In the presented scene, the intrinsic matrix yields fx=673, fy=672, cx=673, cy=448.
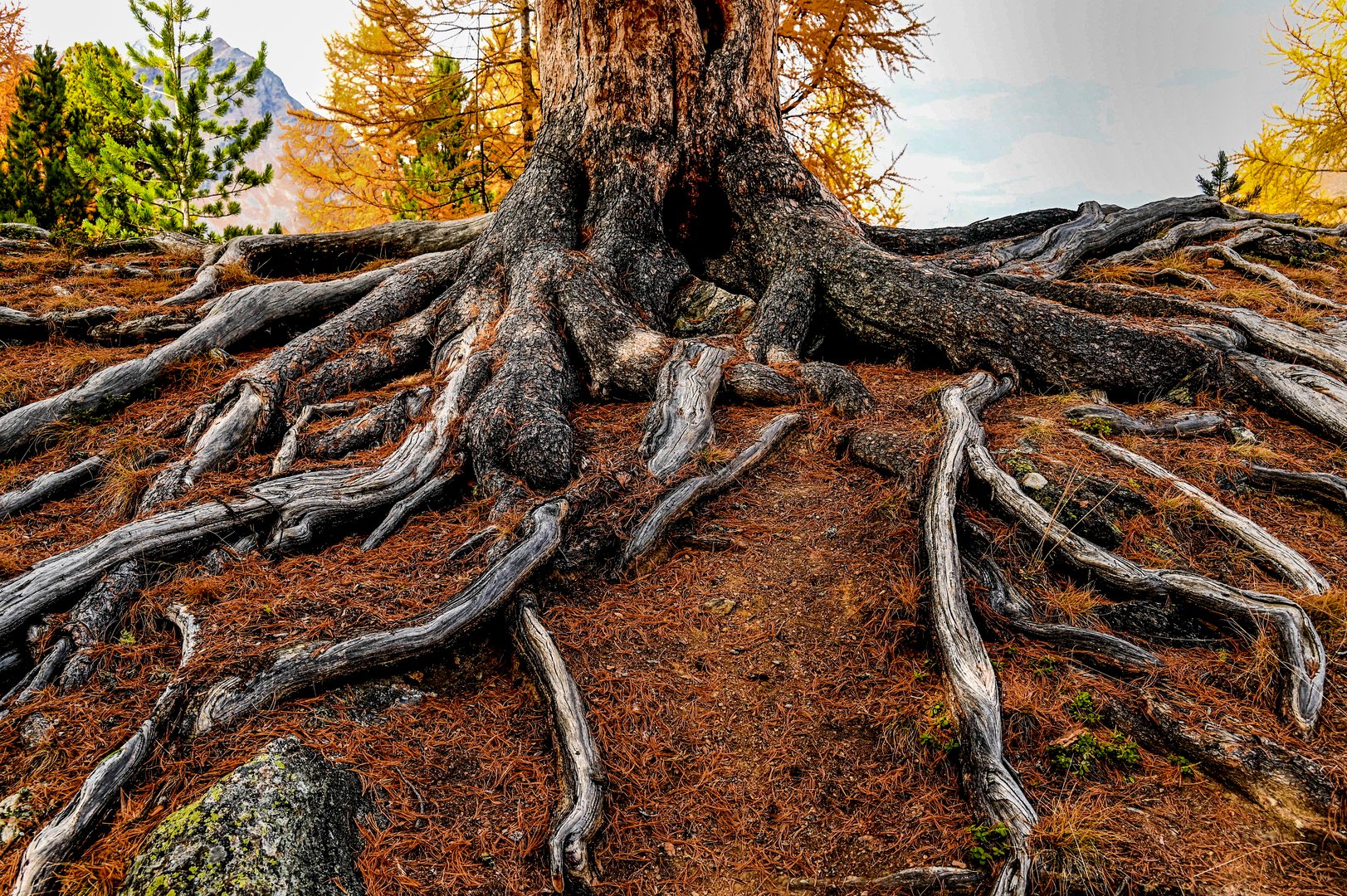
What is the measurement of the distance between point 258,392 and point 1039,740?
576 centimetres

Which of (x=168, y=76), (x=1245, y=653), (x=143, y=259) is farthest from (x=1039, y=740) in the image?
(x=168, y=76)

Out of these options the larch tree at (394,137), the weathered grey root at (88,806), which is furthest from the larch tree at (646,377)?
the larch tree at (394,137)

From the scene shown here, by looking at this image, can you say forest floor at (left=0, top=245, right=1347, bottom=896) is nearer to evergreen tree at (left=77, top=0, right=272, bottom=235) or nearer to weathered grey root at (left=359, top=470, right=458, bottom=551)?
weathered grey root at (left=359, top=470, right=458, bottom=551)

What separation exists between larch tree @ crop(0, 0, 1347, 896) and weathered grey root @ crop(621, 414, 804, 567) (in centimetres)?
2

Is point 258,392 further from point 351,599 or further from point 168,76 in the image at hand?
point 168,76

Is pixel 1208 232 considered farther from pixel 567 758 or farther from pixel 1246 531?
pixel 567 758

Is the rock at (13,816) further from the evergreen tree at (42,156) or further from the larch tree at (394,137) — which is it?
the evergreen tree at (42,156)

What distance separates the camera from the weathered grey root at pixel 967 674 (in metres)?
2.55

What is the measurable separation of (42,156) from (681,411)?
14625 millimetres

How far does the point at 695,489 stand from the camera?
455 cm

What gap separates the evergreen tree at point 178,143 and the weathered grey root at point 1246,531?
12.6 meters

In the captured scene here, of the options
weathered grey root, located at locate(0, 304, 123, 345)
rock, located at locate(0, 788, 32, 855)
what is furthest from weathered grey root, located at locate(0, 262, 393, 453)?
rock, located at locate(0, 788, 32, 855)

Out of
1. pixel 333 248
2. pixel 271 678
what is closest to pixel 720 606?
pixel 271 678

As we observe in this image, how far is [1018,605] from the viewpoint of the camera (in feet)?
11.8
